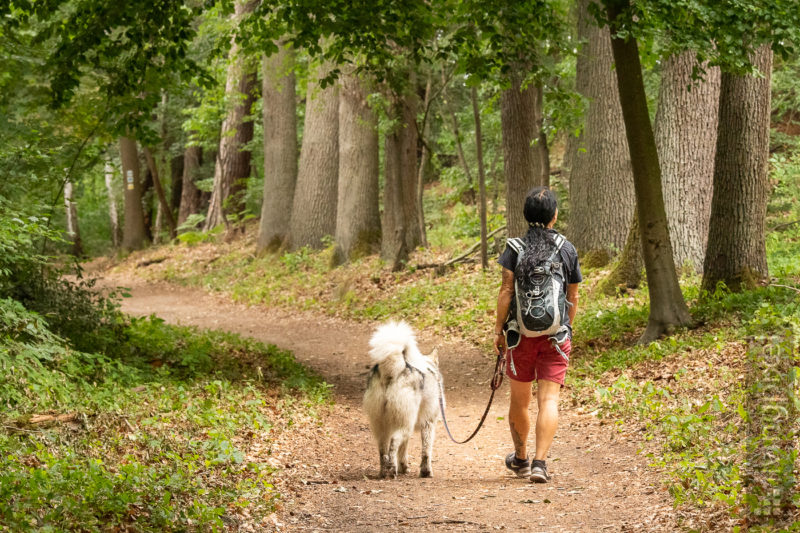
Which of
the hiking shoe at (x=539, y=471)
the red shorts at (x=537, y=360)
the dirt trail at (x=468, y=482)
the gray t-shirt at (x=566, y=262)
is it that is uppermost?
the gray t-shirt at (x=566, y=262)

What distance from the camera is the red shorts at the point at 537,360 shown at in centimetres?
602

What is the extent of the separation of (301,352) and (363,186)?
23.8 ft

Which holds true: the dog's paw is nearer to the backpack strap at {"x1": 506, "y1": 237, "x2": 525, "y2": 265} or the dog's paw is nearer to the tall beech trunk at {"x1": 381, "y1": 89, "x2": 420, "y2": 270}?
the backpack strap at {"x1": 506, "y1": 237, "x2": 525, "y2": 265}

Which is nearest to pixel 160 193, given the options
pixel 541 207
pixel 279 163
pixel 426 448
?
pixel 279 163

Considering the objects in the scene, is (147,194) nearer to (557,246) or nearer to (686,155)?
(686,155)

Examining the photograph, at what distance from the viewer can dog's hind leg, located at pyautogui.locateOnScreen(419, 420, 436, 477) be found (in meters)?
6.67

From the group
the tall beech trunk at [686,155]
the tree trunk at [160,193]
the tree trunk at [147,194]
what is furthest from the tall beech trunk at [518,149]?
the tree trunk at [147,194]

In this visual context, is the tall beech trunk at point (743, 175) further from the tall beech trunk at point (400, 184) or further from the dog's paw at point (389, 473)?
the tall beech trunk at point (400, 184)

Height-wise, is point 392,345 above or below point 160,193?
below

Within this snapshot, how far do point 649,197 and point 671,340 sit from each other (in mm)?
1754

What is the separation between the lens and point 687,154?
1275 centimetres

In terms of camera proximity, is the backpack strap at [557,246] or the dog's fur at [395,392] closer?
the backpack strap at [557,246]

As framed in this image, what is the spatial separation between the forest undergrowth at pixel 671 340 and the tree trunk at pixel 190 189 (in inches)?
331

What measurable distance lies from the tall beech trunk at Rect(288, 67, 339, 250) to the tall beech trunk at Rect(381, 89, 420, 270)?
4.15 meters
